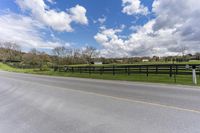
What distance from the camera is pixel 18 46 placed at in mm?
126438

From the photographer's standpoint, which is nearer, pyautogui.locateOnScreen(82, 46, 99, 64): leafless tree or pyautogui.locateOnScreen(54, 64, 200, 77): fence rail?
pyautogui.locateOnScreen(54, 64, 200, 77): fence rail

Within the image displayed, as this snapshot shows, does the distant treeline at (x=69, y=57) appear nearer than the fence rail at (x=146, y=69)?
No

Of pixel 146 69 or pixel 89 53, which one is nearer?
pixel 146 69

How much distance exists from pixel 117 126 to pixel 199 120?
7.34 feet

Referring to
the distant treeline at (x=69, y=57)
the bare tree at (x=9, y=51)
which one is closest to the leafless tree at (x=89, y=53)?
the distant treeline at (x=69, y=57)

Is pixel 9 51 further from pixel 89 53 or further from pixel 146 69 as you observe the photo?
pixel 146 69

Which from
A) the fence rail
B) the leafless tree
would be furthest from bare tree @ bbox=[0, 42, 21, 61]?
the fence rail

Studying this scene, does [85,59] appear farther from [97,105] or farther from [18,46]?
[97,105]

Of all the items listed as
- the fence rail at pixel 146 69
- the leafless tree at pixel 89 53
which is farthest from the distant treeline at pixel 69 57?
the fence rail at pixel 146 69

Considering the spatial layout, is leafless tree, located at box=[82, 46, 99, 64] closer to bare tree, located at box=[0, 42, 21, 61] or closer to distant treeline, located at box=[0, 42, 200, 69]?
distant treeline, located at box=[0, 42, 200, 69]

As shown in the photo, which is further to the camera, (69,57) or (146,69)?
(69,57)

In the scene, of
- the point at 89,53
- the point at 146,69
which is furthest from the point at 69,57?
the point at 146,69

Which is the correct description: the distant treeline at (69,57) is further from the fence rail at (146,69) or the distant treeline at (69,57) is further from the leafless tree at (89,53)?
the fence rail at (146,69)

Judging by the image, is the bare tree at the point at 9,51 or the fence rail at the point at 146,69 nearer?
the fence rail at the point at 146,69
